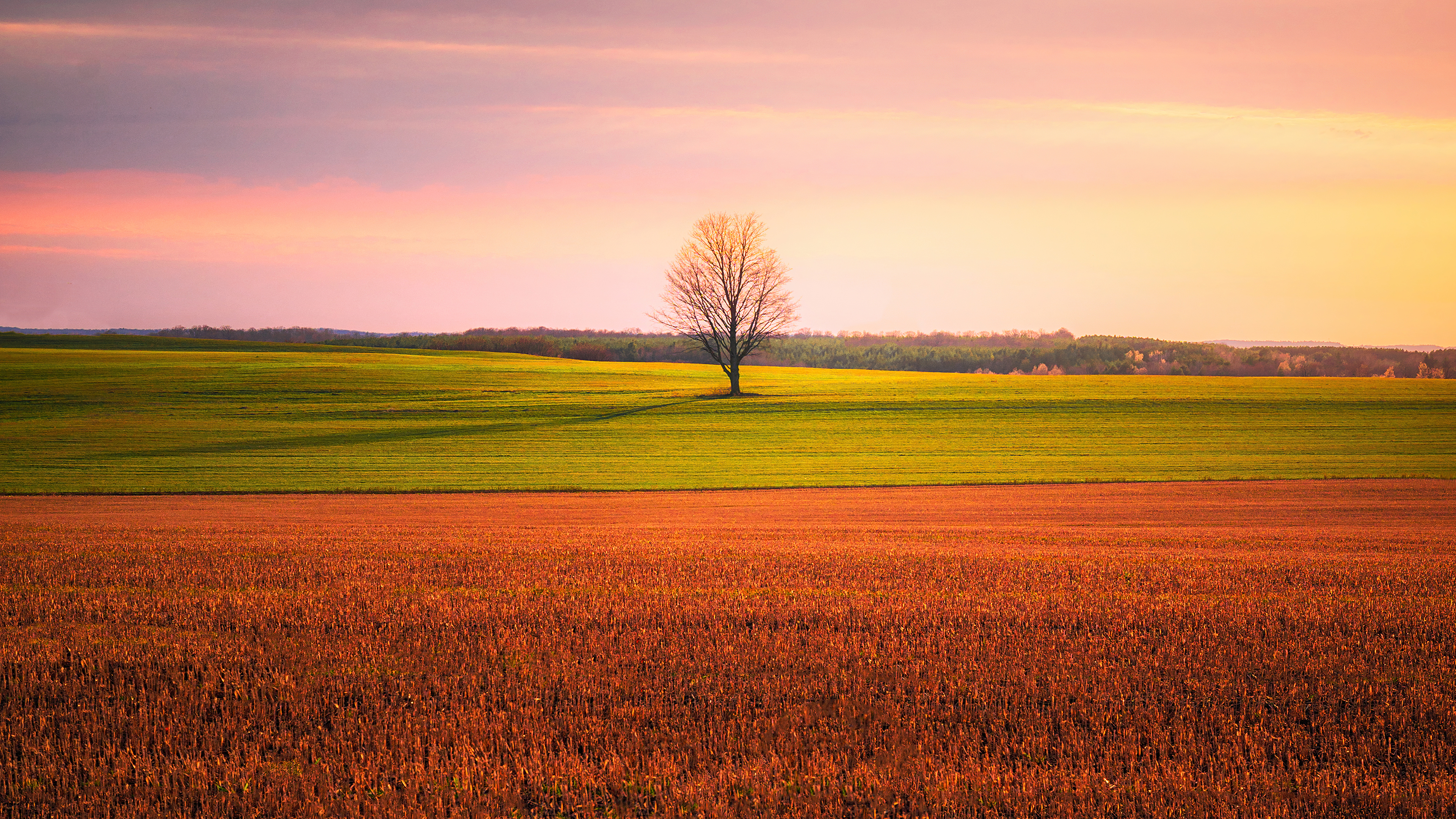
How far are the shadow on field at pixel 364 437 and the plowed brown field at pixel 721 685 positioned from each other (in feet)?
94.4

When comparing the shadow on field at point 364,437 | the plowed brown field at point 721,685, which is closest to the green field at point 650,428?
the shadow on field at point 364,437

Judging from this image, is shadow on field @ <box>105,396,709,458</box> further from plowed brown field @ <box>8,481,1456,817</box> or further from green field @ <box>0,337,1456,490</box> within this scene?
plowed brown field @ <box>8,481,1456,817</box>

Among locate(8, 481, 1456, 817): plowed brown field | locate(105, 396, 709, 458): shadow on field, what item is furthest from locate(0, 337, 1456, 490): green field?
locate(8, 481, 1456, 817): plowed brown field

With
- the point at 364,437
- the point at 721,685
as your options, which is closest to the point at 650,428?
the point at 364,437

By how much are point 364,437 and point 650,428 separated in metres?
15.5

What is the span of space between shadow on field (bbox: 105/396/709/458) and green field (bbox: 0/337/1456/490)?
0.23m

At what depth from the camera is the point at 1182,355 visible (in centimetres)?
9681

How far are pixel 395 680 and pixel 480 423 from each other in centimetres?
4346

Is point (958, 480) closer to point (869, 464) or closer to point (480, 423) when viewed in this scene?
point (869, 464)

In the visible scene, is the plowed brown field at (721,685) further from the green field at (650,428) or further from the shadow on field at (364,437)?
the shadow on field at (364,437)

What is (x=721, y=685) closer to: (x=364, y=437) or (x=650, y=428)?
(x=650, y=428)

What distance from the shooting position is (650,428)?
46031 mm

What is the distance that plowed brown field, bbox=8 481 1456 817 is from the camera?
4852mm

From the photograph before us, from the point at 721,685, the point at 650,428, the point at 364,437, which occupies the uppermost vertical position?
the point at 721,685
